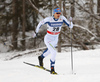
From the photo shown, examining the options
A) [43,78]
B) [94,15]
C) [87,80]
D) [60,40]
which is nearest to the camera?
[87,80]

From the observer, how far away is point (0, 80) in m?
4.18

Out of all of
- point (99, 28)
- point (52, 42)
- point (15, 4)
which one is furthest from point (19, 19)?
point (52, 42)

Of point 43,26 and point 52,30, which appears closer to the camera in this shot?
point 52,30

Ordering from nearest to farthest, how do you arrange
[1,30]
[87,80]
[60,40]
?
[87,80], [60,40], [1,30]

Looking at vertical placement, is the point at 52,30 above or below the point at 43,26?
above

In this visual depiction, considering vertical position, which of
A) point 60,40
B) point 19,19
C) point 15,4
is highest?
point 15,4

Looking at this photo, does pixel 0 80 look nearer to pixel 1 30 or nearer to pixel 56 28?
pixel 56 28

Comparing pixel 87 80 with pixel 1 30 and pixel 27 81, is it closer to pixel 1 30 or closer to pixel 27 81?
pixel 27 81

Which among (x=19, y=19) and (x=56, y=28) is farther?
(x=19, y=19)

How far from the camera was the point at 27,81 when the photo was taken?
13.2 feet

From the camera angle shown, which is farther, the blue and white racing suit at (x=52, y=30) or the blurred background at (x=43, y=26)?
the blurred background at (x=43, y=26)

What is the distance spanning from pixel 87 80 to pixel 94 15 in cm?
940

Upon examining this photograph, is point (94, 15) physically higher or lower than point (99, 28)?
higher

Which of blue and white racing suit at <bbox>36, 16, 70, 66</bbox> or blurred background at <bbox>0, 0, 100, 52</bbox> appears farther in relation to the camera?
blurred background at <bbox>0, 0, 100, 52</bbox>
